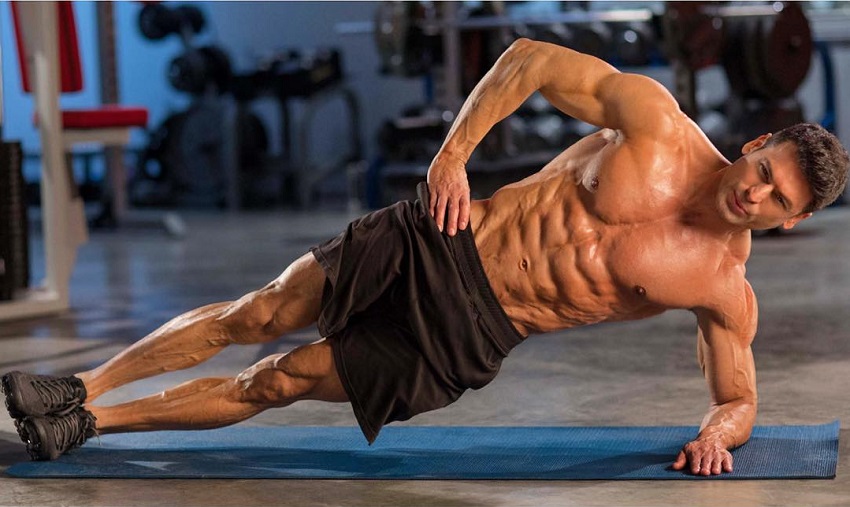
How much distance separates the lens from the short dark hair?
2.55m

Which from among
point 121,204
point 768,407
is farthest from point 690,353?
point 121,204

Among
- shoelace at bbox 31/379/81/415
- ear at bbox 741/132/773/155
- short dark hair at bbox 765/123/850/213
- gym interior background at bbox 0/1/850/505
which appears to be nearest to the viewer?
short dark hair at bbox 765/123/850/213

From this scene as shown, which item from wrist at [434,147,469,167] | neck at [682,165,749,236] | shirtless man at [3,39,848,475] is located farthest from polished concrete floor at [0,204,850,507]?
wrist at [434,147,469,167]

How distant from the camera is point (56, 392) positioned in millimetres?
2980

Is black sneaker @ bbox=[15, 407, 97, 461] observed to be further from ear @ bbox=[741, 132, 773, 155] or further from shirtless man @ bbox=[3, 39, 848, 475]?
ear @ bbox=[741, 132, 773, 155]

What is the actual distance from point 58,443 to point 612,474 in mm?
1332

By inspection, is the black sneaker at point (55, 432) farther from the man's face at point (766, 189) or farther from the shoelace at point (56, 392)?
the man's face at point (766, 189)

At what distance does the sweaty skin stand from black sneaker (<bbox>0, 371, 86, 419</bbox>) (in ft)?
3.30

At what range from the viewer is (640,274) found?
9.09ft

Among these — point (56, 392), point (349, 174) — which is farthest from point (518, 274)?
point (349, 174)

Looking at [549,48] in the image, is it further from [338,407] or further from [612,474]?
[338,407]

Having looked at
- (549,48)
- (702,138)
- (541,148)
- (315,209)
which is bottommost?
(315,209)

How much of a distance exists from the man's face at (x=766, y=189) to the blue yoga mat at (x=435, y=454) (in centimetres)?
59

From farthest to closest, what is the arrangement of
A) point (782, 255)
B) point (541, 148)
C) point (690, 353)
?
point (541, 148)
point (782, 255)
point (690, 353)
